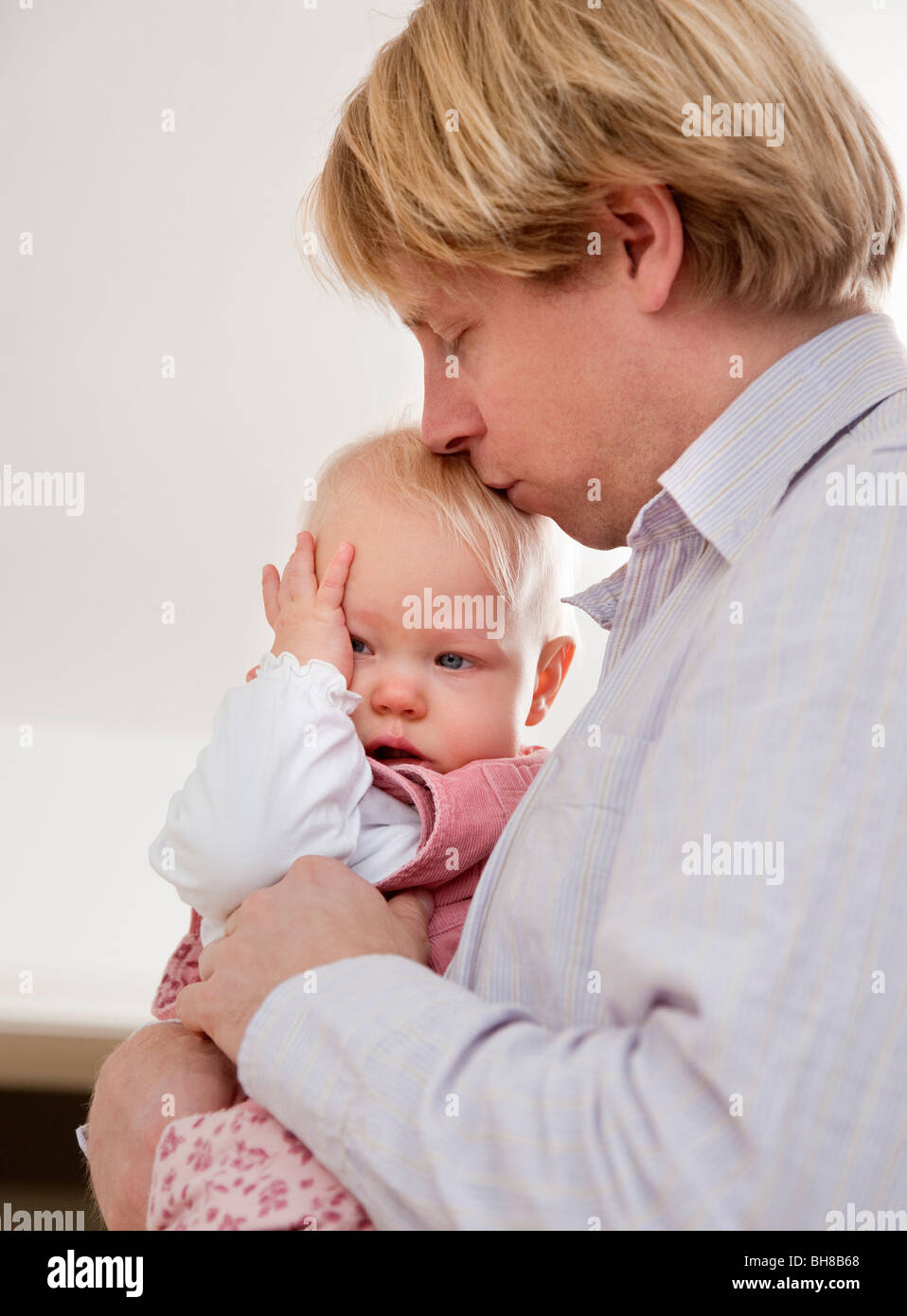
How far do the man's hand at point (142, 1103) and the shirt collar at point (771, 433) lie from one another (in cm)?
63

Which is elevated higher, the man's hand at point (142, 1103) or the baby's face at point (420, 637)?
the baby's face at point (420, 637)

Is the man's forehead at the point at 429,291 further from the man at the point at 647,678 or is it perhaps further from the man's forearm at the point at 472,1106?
the man's forearm at the point at 472,1106

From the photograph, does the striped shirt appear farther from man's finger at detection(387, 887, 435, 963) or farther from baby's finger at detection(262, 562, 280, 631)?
baby's finger at detection(262, 562, 280, 631)

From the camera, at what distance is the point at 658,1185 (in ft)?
2.30

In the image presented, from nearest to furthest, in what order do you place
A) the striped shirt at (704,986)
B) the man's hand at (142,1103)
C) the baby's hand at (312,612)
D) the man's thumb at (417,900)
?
the striped shirt at (704,986)
the man's hand at (142,1103)
the man's thumb at (417,900)
the baby's hand at (312,612)

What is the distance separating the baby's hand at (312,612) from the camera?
1.36m

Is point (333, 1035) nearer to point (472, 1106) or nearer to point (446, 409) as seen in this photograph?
point (472, 1106)

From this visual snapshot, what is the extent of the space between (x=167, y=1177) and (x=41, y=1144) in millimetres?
2325

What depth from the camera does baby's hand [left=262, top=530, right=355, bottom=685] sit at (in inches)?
53.4

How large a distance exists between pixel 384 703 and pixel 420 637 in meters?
0.09

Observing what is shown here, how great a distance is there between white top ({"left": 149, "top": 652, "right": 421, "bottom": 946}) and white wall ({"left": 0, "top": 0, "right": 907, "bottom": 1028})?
1107 mm

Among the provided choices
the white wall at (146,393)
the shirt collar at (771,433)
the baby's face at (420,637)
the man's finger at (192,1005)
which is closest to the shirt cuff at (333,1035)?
the man's finger at (192,1005)

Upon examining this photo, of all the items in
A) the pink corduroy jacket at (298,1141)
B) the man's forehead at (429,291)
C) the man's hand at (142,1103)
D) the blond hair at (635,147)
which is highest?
the blond hair at (635,147)
